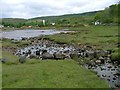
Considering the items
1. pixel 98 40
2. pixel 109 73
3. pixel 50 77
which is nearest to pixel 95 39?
pixel 98 40

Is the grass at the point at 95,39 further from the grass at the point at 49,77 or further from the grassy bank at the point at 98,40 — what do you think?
the grass at the point at 49,77

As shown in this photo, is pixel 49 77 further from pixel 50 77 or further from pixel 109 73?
pixel 109 73

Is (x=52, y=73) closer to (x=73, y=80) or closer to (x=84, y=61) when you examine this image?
(x=73, y=80)

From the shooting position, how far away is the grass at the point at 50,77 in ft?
103

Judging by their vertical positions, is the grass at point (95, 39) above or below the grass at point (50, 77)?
above

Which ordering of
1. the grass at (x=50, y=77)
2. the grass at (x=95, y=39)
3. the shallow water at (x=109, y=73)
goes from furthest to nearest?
1. the grass at (x=95, y=39)
2. the shallow water at (x=109, y=73)
3. the grass at (x=50, y=77)

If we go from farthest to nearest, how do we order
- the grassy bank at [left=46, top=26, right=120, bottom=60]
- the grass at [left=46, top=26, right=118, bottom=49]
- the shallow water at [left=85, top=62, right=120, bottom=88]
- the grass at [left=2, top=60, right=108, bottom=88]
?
1. the grass at [left=46, top=26, right=118, bottom=49]
2. the grassy bank at [left=46, top=26, right=120, bottom=60]
3. the shallow water at [left=85, top=62, right=120, bottom=88]
4. the grass at [left=2, top=60, right=108, bottom=88]

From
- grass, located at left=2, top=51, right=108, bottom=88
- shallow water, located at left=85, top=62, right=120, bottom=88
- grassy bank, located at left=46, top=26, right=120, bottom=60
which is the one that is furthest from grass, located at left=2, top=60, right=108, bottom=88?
grassy bank, located at left=46, top=26, right=120, bottom=60

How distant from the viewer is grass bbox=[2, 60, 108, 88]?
31.2 metres

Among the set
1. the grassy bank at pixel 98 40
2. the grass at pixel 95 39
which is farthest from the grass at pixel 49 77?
the grass at pixel 95 39

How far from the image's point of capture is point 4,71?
38.3 m

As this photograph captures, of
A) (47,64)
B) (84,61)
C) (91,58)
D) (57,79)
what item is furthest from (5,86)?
(91,58)

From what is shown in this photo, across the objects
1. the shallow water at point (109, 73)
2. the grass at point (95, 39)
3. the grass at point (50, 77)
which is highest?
the grass at point (95, 39)

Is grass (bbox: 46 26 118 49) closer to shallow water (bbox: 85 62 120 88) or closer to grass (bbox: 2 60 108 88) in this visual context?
shallow water (bbox: 85 62 120 88)
